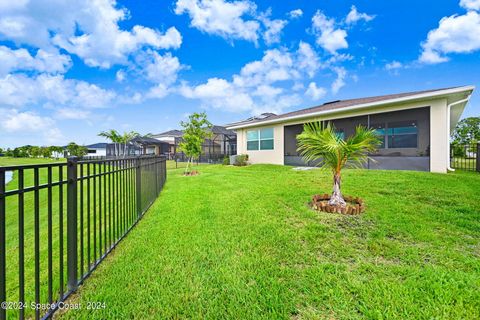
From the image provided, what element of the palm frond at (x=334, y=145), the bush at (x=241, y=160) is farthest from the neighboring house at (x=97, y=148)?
the palm frond at (x=334, y=145)

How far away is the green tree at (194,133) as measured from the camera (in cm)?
1286

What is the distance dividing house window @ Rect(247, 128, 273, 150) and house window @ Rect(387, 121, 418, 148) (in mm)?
6951

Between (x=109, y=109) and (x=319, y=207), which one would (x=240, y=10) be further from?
(x=109, y=109)

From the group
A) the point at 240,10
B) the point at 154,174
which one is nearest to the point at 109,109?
the point at 240,10

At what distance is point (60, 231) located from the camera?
6.72 ft

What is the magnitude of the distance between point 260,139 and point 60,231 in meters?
14.6

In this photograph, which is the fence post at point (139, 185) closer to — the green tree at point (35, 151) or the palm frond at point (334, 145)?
the palm frond at point (334, 145)

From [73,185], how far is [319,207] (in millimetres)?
4191

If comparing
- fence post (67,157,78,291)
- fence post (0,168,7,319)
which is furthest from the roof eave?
fence post (0,168,7,319)

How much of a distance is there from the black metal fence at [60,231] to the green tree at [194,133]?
24.1 ft

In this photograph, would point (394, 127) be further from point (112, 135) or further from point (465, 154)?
point (112, 135)

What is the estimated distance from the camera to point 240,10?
479 inches

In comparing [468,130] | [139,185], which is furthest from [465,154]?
[468,130]

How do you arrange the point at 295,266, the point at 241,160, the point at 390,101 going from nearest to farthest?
1. the point at 295,266
2. the point at 390,101
3. the point at 241,160
